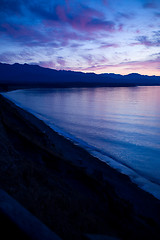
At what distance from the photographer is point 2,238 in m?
1.82

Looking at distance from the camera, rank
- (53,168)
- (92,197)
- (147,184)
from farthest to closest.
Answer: (147,184) → (53,168) → (92,197)

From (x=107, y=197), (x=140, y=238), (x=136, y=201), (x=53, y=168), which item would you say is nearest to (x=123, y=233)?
(x=140, y=238)

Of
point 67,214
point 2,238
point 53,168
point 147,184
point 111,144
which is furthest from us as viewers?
point 111,144

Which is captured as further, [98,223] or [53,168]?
[53,168]

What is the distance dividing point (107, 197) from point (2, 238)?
365 cm

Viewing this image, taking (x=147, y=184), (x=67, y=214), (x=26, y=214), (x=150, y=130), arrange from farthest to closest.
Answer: (x=150, y=130), (x=147, y=184), (x=67, y=214), (x=26, y=214)

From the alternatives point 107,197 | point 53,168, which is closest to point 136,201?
point 107,197

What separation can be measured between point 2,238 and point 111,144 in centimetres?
1089

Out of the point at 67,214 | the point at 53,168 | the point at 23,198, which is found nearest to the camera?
the point at 23,198

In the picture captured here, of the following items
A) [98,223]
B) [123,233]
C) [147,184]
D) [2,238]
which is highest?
[2,238]

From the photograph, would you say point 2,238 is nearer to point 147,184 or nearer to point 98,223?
point 98,223

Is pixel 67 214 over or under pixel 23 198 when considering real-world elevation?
under

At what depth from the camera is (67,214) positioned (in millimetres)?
3578

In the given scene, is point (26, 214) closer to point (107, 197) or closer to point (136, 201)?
point (107, 197)
